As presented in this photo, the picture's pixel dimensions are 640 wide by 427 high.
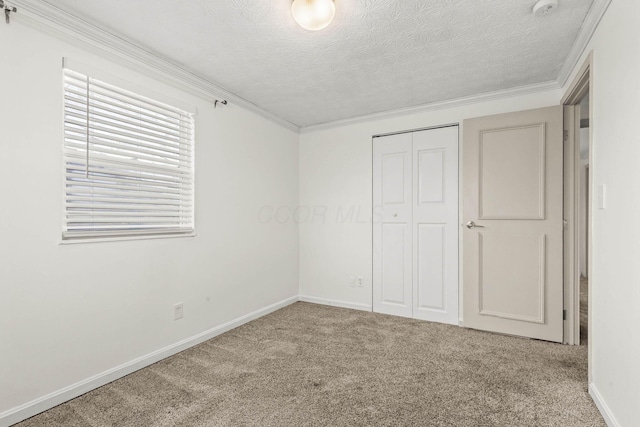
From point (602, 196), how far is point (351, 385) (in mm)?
1849

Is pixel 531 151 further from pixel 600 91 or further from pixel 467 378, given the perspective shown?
pixel 467 378

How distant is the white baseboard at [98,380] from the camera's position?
1708 millimetres

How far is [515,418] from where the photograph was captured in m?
1.72

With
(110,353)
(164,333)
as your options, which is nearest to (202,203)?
(164,333)

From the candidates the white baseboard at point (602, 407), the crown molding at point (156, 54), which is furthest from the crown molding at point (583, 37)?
the white baseboard at point (602, 407)

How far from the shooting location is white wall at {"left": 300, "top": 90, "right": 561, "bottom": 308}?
3.79m

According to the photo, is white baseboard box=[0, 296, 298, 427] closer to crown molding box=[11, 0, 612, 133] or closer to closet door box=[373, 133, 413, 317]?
closet door box=[373, 133, 413, 317]

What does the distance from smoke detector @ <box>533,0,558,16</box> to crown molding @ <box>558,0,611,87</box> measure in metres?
0.22

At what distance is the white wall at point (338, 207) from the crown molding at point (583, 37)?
4.20 feet

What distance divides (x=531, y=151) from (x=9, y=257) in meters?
3.80

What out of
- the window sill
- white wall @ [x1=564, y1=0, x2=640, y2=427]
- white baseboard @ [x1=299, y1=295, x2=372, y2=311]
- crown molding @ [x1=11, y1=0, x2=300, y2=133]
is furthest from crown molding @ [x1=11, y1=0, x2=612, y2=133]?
white baseboard @ [x1=299, y1=295, x2=372, y2=311]

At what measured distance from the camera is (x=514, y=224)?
2.89 metres

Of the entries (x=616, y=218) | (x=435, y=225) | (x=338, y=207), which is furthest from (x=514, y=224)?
(x=338, y=207)

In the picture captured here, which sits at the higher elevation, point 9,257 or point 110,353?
point 9,257
